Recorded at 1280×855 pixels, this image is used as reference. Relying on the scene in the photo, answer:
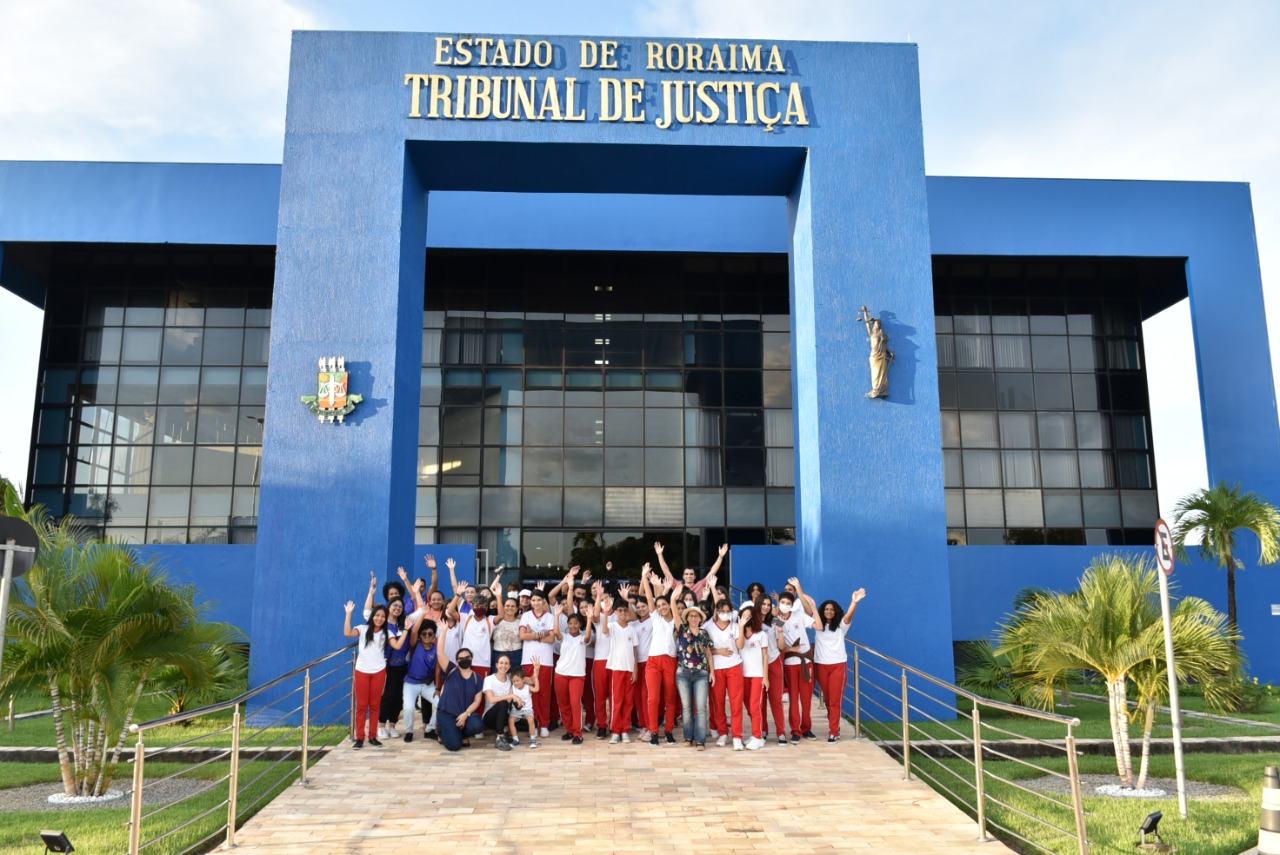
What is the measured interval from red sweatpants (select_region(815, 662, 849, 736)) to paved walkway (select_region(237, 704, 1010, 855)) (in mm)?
338

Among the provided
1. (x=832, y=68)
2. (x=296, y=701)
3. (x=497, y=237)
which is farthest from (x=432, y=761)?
(x=497, y=237)

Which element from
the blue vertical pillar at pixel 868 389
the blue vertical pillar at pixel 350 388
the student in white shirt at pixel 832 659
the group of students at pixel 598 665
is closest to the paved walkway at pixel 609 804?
the group of students at pixel 598 665

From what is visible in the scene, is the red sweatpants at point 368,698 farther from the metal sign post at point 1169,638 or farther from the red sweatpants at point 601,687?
the metal sign post at point 1169,638

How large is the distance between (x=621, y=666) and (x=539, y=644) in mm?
949

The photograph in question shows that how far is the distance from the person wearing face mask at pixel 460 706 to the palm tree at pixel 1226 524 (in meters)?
12.8

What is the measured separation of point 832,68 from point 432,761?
10431mm

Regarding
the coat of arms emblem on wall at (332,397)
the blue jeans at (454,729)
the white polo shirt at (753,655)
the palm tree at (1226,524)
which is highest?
the coat of arms emblem on wall at (332,397)

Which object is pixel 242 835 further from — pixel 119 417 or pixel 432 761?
pixel 119 417

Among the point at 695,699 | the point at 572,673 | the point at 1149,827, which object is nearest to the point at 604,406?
the point at 572,673

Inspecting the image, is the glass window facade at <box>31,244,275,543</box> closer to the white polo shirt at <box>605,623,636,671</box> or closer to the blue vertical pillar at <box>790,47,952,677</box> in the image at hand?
the blue vertical pillar at <box>790,47,952,677</box>

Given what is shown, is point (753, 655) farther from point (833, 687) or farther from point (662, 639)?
point (833, 687)

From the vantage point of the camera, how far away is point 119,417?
21.9 metres

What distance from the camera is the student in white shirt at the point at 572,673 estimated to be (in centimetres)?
1027

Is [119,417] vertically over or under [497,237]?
under
